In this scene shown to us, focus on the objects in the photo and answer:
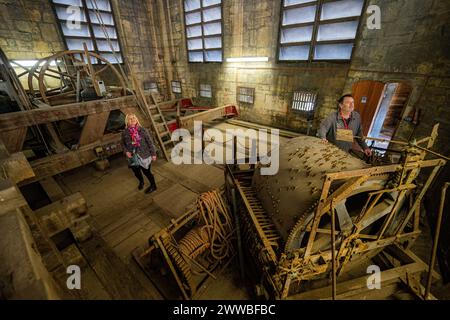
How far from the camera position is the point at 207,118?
847 centimetres

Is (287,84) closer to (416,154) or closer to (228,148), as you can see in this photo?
(228,148)

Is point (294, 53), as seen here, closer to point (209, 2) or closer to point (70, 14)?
point (209, 2)

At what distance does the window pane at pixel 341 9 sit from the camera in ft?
21.7

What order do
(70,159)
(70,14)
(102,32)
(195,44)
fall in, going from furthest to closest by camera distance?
(195,44)
(102,32)
(70,14)
(70,159)

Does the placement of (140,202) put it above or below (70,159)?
below

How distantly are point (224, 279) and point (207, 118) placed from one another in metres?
6.54

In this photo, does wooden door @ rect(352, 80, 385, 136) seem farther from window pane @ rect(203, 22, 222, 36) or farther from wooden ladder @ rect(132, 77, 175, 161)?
window pane @ rect(203, 22, 222, 36)

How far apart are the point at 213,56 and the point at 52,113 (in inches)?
358

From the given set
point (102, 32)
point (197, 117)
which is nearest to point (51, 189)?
point (197, 117)

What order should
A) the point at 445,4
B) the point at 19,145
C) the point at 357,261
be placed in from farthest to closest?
the point at 445,4 → the point at 19,145 → the point at 357,261

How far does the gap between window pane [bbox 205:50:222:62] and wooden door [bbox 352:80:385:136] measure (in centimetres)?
729

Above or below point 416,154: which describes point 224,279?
below

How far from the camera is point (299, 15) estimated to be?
25.8 feet
